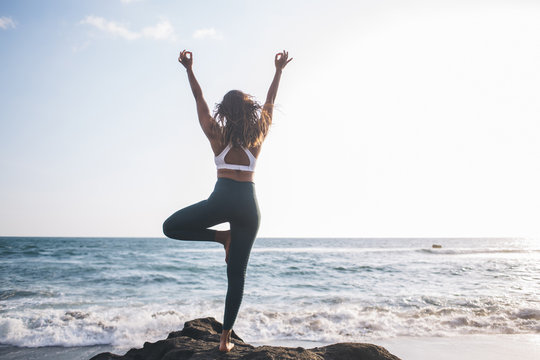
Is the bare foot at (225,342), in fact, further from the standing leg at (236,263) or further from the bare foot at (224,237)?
the bare foot at (224,237)

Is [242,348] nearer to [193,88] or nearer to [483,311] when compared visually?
[193,88]

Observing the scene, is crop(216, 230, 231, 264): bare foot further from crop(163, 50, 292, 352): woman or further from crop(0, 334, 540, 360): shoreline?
crop(0, 334, 540, 360): shoreline

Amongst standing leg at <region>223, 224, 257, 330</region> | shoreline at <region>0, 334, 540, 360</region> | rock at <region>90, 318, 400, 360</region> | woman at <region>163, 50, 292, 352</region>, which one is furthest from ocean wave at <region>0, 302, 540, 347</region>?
woman at <region>163, 50, 292, 352</region>

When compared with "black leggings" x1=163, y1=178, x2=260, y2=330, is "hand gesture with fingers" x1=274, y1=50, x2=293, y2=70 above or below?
above

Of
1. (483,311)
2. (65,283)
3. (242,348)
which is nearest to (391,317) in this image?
(483,311)

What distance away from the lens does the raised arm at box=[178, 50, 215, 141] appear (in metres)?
2.60

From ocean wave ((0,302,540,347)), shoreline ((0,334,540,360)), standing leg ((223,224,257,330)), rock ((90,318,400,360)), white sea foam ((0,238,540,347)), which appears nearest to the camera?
standing leg ((223,224,257,330))

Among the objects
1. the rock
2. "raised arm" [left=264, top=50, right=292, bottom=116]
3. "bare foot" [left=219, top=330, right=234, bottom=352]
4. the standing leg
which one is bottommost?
the rock

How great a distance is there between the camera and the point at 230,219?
2.57 meters

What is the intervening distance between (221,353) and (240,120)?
5.95ft

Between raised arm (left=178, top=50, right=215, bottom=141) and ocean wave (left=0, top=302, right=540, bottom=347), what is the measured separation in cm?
440

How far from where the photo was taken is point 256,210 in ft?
8.62

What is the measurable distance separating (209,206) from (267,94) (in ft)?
3.56

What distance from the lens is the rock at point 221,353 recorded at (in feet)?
9.20
